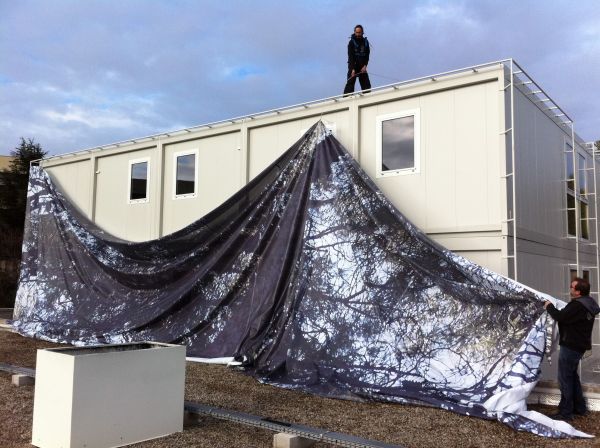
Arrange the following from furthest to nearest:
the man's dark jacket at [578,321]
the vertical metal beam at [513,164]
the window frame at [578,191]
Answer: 1. the window frame at [578,191]
2. the vertical metal beam at [513,164]
3. the man's dark jacket at [578,321]

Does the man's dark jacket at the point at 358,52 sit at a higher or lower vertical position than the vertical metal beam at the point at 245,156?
higher

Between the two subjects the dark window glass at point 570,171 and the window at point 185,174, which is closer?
the dark window glass at point 570,171

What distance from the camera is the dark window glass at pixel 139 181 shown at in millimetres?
10820

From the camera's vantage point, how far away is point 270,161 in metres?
8.91

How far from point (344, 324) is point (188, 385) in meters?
2.05

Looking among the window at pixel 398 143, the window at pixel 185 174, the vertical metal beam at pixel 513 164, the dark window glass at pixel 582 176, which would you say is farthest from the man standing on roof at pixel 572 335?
the window at pixel 185 174

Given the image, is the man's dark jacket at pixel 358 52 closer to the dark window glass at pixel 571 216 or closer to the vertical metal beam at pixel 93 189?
the dark window glass at pixel 571 216

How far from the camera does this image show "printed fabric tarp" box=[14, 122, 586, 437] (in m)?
5.94

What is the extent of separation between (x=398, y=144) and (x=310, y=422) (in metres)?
3.96

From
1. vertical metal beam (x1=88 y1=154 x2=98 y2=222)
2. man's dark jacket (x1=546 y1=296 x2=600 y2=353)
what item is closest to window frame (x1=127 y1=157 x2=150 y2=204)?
vertical metal beam (x1=88 y1=154 x2=98 y2=222)

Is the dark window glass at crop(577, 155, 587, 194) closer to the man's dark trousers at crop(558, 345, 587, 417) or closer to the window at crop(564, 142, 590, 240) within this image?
the window at crop(564, 142, 590, 240)

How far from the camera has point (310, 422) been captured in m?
5.34

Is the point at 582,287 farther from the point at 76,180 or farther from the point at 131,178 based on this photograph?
the point at 76,180

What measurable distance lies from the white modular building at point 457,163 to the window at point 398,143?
14 millimetres
